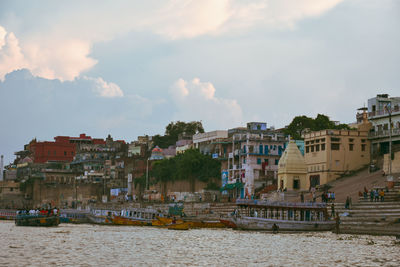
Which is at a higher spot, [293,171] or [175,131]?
[175,131]

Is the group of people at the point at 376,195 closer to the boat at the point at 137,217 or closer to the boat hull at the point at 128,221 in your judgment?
the boat at the point at 137,217

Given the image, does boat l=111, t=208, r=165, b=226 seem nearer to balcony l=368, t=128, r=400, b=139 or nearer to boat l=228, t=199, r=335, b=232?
boat l=228, t=199, r=335, b=232

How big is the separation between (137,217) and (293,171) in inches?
619

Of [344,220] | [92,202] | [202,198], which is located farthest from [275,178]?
[92,202]

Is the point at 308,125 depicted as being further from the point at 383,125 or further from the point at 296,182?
the point at 296,182

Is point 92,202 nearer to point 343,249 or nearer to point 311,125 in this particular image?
point 311,125

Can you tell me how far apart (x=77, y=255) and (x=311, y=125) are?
57.7 meters

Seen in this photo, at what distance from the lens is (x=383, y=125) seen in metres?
74.4

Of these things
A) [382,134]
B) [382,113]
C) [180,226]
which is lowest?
[180,226]

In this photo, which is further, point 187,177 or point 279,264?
point 187,177

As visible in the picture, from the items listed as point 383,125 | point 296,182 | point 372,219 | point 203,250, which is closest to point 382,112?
point 383,125

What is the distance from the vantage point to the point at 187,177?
9200 cm

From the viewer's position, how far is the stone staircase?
47.8 m

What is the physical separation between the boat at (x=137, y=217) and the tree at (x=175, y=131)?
47.3m
